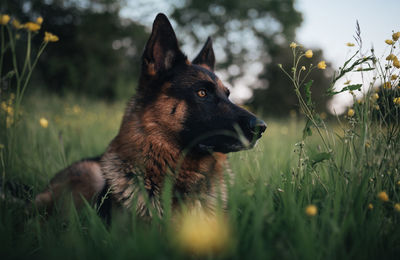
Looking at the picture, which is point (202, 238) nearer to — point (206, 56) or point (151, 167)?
point (151, 167)

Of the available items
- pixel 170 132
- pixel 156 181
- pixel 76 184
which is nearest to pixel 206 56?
pixel 170 132

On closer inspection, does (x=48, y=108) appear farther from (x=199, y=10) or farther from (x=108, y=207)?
(x=199, y=10)

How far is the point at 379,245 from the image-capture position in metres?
1.18

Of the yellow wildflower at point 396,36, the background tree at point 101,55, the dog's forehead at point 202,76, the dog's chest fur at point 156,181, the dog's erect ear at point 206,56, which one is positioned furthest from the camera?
the background tree at point 101,55

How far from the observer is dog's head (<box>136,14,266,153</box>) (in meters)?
2.17

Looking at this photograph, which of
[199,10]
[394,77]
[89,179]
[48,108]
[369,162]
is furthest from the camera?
[199,10]

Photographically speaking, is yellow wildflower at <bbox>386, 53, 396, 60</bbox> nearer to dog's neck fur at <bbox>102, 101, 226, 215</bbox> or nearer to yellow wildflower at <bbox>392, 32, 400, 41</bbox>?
yellow wildflower at <bbox>392, 32, 400, 41</bbox>

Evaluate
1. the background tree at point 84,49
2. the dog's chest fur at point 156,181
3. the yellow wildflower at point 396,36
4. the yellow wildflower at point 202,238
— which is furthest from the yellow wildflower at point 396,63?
the background tree at point 84,49

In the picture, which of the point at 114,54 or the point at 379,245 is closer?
the point at 379,245

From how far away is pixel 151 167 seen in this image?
211 centimetres

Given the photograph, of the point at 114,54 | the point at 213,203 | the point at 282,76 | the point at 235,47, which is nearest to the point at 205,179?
the point at 213,203

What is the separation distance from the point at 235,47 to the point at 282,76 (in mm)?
9732

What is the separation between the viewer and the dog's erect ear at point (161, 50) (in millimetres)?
2277

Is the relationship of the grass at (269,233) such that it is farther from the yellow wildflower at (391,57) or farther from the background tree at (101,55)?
the background tree at (101,55)
